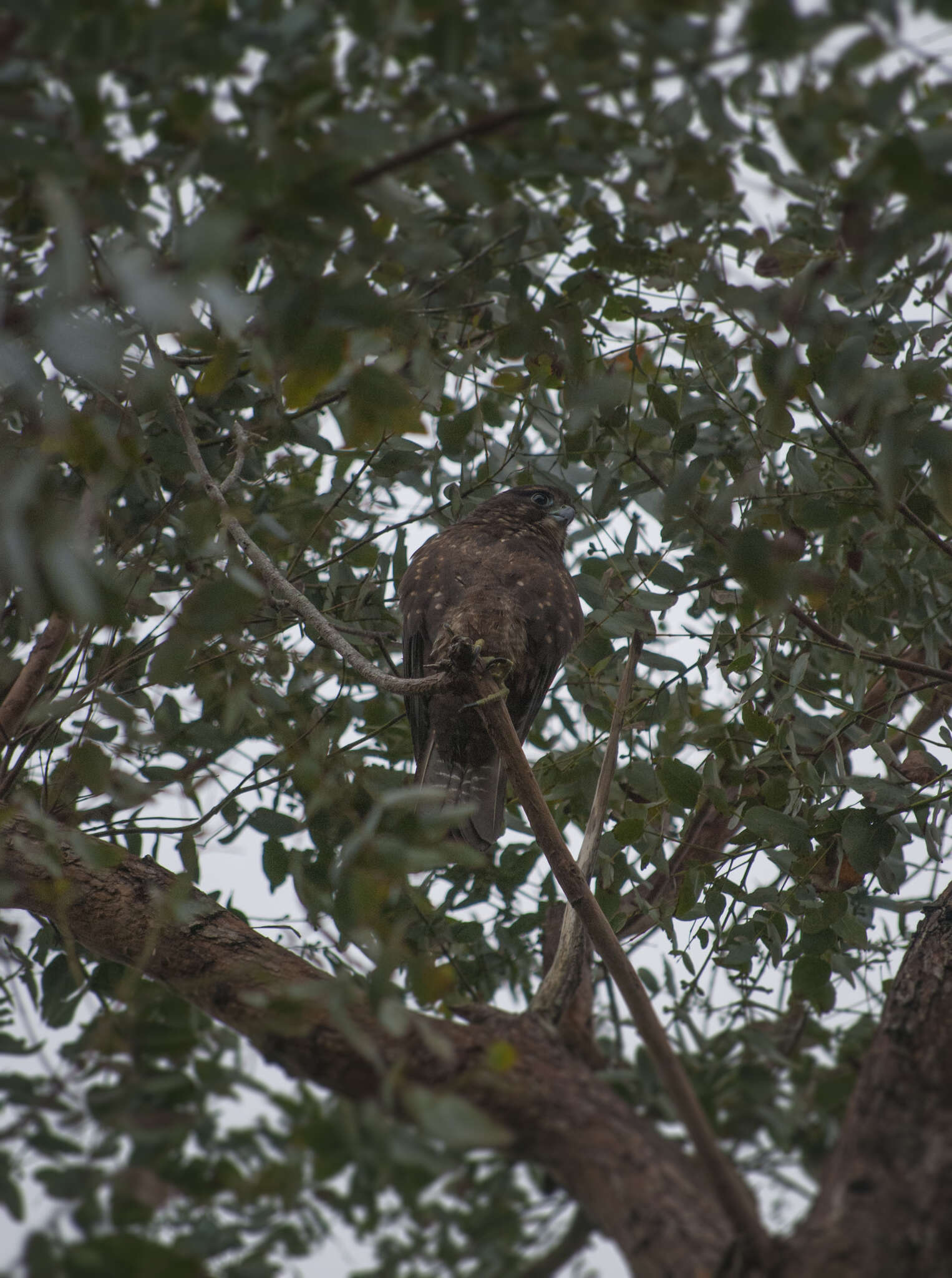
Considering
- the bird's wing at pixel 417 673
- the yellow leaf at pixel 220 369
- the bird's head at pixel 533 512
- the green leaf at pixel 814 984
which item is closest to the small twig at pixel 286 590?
the yellow leaf at pixel 220 369

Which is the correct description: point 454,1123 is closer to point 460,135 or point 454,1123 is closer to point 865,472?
point 460,135

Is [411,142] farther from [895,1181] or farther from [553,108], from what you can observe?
[895,1181]

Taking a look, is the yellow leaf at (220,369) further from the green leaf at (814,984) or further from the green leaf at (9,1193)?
the green leaf at (814,984)

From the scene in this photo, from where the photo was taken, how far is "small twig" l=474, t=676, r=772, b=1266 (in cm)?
152

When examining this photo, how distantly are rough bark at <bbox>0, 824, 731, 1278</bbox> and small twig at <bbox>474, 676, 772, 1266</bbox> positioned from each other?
8 cm

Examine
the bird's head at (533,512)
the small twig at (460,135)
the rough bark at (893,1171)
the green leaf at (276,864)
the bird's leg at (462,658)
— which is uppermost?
the bird's head at (533,512)

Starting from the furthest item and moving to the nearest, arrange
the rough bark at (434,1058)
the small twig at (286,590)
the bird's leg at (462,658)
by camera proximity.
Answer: the bird's leg at (462,658) → the small twig at (286,590) → the rough bark at (434,1058)

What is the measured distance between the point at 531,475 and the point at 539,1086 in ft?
6.86

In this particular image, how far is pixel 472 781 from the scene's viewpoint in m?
3.84

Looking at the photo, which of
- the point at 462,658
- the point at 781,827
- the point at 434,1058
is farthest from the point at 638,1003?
the point at 462,658

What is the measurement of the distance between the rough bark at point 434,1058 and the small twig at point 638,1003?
0.08 metres

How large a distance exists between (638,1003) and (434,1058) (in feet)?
1.16

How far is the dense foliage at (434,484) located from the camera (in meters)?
1.46

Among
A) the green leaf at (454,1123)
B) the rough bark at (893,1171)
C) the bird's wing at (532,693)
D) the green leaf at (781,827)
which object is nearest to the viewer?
the green leaf at (454,1123)
